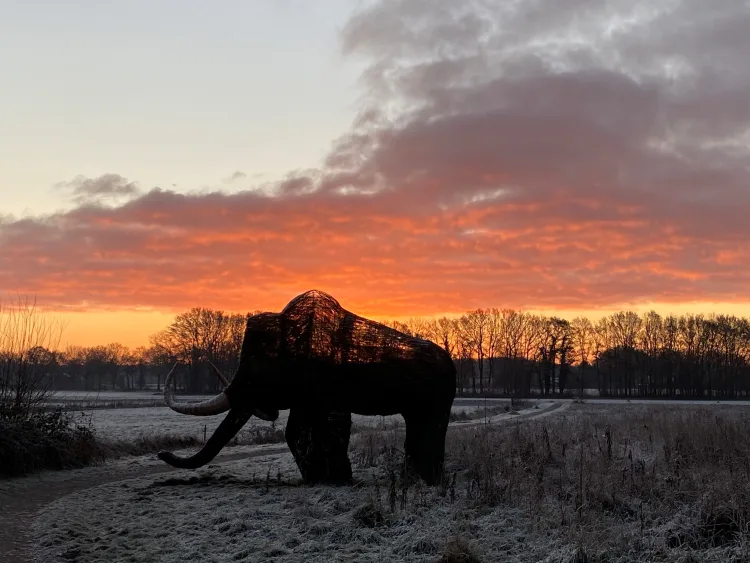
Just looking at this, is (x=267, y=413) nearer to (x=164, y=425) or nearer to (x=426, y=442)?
(x=426, y=442)

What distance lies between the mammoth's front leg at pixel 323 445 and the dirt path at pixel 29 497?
15.7ft

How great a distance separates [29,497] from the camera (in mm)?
13461

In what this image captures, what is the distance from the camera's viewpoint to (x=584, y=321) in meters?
115

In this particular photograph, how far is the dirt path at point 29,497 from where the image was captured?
32.0 feet

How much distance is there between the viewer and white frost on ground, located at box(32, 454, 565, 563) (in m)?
8.35

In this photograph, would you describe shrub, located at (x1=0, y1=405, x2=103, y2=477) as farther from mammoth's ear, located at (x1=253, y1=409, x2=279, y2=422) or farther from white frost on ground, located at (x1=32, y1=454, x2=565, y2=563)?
mammoth's ear, located at (x1=253, y1=409, x2=279, y2=422)

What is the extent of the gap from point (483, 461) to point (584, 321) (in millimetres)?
107296

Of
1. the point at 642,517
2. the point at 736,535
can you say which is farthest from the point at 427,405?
the point at 736,535

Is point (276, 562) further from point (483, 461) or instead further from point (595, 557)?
point (483, 461)

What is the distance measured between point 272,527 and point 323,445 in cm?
305

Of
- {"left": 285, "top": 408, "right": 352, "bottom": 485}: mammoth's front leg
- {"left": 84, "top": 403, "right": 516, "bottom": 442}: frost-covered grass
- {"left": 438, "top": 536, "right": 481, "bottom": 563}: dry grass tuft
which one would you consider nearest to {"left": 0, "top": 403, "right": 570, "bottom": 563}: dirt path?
{"left": 84, "top": 403, "right": 516, "bottom": 442}: frost-covered grass

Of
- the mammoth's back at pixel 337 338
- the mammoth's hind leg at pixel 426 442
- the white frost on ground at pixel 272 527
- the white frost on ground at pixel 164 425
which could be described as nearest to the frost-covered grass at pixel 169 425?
the white frost on ground at pixel 164 425

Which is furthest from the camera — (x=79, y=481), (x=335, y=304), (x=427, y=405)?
(x=79, y=481)

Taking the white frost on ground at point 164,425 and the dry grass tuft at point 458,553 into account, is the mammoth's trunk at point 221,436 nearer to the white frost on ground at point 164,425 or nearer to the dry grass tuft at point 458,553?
the dry grass tuft at point 458,553
